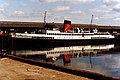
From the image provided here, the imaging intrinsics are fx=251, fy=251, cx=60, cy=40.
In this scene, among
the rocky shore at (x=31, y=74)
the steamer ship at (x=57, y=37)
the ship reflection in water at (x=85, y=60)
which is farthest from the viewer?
the steamer ship at (x=57, y=37)

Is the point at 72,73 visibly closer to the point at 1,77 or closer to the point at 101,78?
the point at 101,78

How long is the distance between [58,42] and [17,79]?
49.9 metres

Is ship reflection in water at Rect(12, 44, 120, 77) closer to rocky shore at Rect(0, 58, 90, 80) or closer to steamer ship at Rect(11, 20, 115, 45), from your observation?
rocky shore at Rect(0, 58, 90, 80)

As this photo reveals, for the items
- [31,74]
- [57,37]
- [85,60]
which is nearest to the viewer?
[31,74]

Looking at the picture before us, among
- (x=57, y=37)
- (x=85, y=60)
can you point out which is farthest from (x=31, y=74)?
(x=57, y=37)

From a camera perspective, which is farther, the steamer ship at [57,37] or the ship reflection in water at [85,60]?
the steamer ship at [57,37]

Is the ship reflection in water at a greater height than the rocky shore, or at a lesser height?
lesser

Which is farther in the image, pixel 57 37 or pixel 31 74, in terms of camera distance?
pixel 57 37

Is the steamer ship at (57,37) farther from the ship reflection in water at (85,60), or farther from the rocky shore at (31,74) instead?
the rocky shore at (31,74)

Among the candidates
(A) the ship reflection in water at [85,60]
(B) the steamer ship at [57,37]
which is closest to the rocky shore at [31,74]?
(A) the ship reflection in water at [85,60]

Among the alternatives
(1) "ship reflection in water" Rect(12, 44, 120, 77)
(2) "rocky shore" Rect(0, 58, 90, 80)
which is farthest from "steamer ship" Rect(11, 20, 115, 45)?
(2) "rocky shore" Rect(0, 58, 90, 80)

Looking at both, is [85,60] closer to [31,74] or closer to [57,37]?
[31,74]

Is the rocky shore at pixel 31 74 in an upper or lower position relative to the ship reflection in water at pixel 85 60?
upper

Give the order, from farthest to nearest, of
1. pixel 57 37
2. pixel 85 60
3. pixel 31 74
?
pixel 57 37 < pixel 85 60 < pixel 31 74
